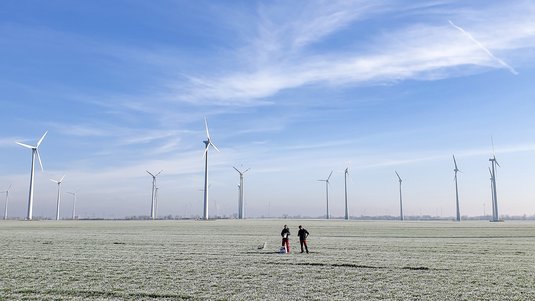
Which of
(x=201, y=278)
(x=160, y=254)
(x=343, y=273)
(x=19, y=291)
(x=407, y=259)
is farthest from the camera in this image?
(x=160, y=254)

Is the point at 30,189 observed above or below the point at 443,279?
above

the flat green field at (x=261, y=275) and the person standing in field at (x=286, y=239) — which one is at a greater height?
the person standing in field at (x=286, y=239)

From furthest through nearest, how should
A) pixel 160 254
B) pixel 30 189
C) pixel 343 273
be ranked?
1. pixel 30 189
2. pixel 160 254
3. pixel 343 273

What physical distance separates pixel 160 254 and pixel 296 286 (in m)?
15.2

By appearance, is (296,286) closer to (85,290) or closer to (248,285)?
(248,285)

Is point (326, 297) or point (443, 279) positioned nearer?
point (326, 297)

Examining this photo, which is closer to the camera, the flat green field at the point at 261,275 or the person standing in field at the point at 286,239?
the flat green field at the point at 261,275

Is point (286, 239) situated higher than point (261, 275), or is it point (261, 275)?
point (286, 239)

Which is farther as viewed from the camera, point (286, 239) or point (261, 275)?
point (286, 239)

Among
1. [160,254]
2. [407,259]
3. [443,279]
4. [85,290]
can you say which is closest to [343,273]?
[443,279]

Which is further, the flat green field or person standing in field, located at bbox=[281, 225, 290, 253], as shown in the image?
person standing in field, located at bbox=[281, 225, 290, 253]

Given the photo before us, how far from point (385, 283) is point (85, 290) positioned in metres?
12.7

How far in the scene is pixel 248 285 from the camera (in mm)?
20094

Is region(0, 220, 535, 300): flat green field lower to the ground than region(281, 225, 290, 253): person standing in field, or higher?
lower
